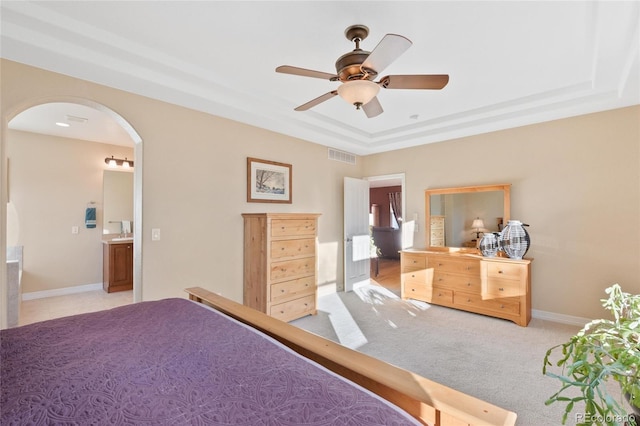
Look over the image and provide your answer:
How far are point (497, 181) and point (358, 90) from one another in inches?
123

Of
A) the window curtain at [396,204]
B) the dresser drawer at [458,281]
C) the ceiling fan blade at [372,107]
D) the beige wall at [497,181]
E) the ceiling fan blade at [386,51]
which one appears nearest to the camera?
the ceiling fan blade at [386,51]

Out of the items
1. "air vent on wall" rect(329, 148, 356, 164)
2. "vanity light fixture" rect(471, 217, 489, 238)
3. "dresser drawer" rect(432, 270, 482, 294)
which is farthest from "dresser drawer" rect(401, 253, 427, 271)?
"air vent on wall" rect(329, 148, 356, 164)

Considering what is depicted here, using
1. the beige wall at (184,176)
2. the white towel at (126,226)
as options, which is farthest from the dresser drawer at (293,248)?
the white towel at (126,226)

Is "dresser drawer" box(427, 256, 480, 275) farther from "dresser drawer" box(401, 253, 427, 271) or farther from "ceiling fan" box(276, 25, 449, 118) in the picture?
"ceiling fan" box(276, 25, 449, 118)

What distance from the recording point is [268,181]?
4.04m

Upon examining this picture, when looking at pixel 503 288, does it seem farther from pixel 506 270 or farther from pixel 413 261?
pixel 413 261

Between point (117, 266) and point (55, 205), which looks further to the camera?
point (117, 266)

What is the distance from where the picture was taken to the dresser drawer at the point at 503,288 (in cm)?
346

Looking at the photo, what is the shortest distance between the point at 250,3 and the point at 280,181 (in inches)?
97.3

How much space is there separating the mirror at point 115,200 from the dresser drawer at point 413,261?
522 cm

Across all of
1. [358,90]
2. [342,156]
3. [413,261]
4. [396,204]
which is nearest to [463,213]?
[413,261]

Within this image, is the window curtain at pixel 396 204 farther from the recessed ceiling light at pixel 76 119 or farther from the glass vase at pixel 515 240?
the recessed ceiling light at pixel 76 119

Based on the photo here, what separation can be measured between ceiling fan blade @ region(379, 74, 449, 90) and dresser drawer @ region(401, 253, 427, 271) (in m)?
2.88

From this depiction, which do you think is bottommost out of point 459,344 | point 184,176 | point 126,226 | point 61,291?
point 459,344
